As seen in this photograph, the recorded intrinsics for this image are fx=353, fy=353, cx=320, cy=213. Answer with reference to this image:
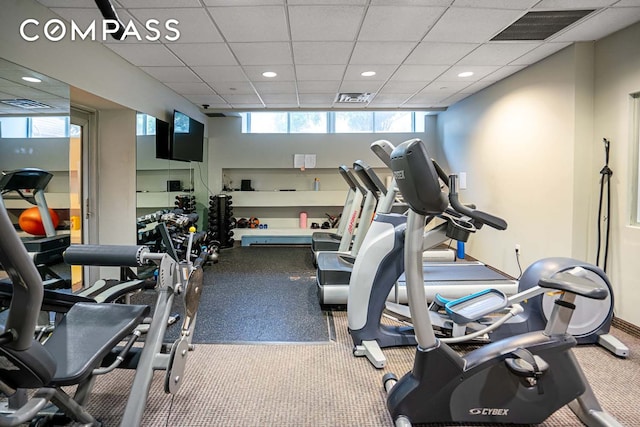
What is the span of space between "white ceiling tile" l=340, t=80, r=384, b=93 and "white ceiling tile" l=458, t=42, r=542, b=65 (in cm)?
119

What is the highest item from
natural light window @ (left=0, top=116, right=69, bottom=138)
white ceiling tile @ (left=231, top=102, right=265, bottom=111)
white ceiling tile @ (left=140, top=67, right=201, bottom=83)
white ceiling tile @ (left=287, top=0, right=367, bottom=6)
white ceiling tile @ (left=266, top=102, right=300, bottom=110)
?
white ceiling tile @ (left=266, top=102, right=300, bottom=110)

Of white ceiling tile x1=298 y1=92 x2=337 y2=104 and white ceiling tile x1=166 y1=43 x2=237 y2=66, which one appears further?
white ceiling tile x1=298 y1=92 x2=337 y2=104

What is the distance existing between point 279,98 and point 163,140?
191cm

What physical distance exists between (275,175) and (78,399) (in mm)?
6213

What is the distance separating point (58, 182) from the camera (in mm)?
2902

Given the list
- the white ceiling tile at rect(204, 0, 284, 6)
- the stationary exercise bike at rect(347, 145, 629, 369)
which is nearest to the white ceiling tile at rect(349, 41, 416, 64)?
the white ceiling tile at rect(204, 0, 284, 6)

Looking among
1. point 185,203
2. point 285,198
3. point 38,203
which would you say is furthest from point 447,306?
point 285,198

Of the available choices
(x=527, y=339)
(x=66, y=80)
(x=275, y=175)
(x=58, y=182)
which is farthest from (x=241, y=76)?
(x=527, y=339)

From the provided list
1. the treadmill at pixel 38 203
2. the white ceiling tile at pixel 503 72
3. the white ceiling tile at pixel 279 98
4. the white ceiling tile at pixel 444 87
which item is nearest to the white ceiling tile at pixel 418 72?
the white ceiling tile at pixel 444 87

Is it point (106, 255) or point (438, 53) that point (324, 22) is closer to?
point (438, 53)

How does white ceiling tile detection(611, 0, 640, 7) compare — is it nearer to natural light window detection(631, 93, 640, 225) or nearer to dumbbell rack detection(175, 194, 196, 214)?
natural light window detection(631, 93, 640, 225)

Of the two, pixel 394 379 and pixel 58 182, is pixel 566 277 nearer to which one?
pixel 394 379

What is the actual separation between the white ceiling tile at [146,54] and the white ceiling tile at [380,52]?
6.46 ft

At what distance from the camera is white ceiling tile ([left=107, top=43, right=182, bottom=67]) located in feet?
A: 11.4
